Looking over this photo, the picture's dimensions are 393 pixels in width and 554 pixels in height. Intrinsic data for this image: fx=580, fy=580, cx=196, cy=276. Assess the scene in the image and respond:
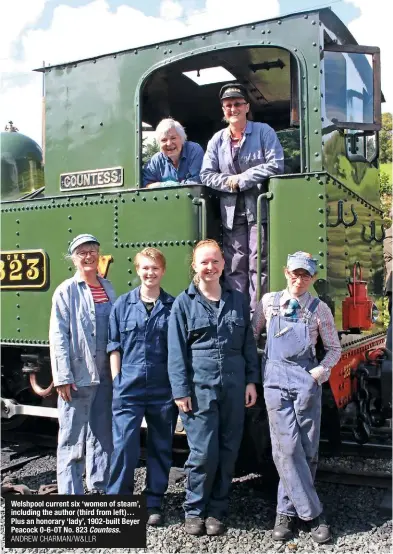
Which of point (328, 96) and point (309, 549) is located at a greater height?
point (328, 96)

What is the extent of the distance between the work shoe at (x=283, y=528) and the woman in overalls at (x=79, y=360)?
1164mm

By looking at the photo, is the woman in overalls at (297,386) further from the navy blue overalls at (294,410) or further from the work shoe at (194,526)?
the work shoe at (194,526)

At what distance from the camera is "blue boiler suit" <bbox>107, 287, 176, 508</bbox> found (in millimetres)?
3301

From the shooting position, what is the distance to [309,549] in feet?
10.0

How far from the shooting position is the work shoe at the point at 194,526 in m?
3.18

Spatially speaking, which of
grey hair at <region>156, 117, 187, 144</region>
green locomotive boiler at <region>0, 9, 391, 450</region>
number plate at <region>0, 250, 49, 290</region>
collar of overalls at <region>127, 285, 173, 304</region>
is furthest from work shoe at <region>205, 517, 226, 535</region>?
grey hair at <region>156, 117, 187, 144</region>

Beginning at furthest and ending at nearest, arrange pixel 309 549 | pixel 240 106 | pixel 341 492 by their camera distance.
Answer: pixel 341 492
pixel 240 106
pixel 309 549

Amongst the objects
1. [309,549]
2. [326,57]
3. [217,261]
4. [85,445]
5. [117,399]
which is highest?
[326,57]

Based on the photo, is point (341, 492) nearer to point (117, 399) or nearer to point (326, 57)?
point (117, 399)

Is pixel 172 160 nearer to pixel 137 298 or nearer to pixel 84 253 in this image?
pixel 84 253

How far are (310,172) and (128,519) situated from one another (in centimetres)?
222

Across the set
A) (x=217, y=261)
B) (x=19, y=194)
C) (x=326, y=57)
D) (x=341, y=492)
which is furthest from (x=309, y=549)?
(x=19, y=194)

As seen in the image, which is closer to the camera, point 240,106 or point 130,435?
point 130,435

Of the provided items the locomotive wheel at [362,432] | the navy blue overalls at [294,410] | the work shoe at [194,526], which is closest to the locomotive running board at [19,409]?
the work shoe at [194,526]
